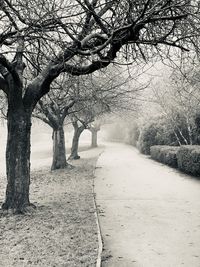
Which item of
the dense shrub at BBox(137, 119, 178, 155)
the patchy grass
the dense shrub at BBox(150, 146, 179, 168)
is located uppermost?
the dense shrub at BBox(137, 119, 178, 155)

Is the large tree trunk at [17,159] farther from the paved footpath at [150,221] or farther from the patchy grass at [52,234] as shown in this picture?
the paved footpath at [150,221]

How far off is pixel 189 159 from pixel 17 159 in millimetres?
9715

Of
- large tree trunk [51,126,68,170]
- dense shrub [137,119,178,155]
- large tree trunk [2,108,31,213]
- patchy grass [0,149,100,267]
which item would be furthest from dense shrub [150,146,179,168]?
→ large tree trunk [2,108,31,213]

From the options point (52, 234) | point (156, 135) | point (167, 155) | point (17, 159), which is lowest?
point (52, 234)

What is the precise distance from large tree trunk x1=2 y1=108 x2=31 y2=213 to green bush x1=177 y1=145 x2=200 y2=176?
854cm

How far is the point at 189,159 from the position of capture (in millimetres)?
16703

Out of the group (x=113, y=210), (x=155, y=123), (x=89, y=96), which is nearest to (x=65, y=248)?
(x=113, y=210)

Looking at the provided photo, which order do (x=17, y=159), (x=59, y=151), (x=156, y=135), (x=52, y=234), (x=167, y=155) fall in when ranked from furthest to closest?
(x=156, y=135)
(x=167, y=155)
(x=59, y=151)
(x=17, y=159)
(x=52, y=234)

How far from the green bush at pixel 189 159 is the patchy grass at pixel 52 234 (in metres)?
5.67

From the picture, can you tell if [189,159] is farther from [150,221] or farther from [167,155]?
[150,221]

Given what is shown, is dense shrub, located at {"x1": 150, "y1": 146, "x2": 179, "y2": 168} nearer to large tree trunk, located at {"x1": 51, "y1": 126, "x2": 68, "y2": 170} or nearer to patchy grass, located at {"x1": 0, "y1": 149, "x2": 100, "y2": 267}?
large tree trunk, located at {"x1": 51, "y1": 126, "x2": 68, "y2": 170}

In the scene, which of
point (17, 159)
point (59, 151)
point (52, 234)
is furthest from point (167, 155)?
point (52, 234)

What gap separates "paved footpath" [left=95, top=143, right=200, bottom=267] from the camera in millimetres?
6160

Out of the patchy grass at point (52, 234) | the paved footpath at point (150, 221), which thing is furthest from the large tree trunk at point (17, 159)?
the paved footpath at point (150, 221)
